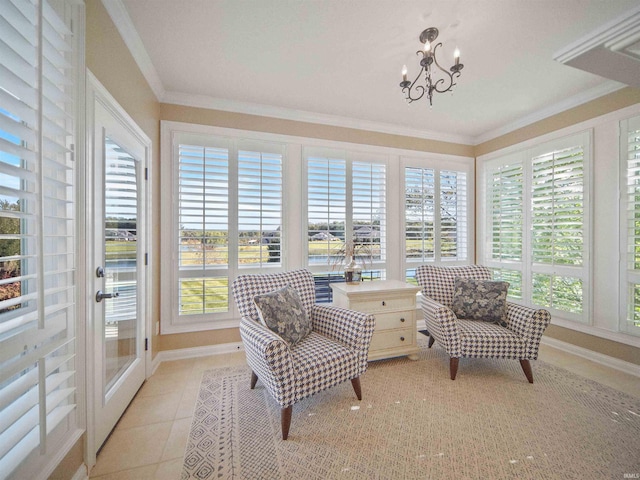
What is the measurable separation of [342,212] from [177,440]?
2.52 meters

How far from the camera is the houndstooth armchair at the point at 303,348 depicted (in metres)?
1.60

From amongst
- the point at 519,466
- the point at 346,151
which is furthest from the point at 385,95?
the point at 519,466

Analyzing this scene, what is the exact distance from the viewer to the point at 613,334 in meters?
2.53

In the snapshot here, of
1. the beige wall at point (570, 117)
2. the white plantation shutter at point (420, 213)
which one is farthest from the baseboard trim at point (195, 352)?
the beige wall at point (570, 117)

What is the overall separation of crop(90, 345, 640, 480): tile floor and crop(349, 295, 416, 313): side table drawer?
1.30m

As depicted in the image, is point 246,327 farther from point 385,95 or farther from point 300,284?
point 385,95

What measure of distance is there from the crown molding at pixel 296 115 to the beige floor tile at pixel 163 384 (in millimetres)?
2621

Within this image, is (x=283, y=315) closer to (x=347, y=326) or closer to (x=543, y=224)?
(x=347, y=326)

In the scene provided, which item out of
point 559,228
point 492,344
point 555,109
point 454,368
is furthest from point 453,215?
point 454,368

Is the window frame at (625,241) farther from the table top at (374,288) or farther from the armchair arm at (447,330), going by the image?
the table top at (374,288)

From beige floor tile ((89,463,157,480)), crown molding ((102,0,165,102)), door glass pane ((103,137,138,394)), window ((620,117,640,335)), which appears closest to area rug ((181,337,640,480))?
beige floor tile ((89,463,157,480))

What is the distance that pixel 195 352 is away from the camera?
277 centimetres

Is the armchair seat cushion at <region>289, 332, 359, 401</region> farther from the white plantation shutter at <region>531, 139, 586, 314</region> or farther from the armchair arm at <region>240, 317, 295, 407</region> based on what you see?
the white plantation shutter at <region>531, 139, 586, 314</region>

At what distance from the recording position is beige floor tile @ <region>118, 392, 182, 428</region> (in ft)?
5.91
